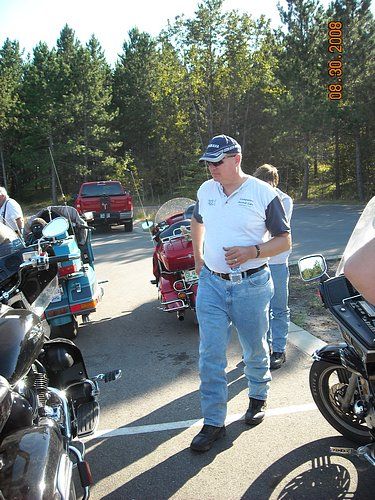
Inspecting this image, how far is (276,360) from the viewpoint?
4684 millimetres

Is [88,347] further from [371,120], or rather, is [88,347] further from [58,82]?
[58,82]

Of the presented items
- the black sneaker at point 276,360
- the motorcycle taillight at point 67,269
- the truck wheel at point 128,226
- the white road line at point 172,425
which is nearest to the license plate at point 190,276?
the motorcycle taillight at point 67,269

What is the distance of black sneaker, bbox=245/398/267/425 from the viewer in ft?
12.1

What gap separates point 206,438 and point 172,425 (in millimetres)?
462

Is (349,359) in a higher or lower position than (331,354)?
higher

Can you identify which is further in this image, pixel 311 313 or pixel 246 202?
pixel 311 313

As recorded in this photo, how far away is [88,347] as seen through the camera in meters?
5.71

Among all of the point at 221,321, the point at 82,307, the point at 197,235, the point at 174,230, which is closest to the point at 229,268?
the point at 221,321

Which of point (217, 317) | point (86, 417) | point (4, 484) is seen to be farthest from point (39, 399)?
point (217, 317)

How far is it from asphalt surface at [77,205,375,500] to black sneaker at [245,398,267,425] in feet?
0.17

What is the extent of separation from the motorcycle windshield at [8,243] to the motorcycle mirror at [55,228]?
20 centimetres

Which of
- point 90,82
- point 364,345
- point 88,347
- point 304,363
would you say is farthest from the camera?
point 90,82

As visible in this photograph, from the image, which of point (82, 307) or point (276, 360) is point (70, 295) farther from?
point (276, 360)

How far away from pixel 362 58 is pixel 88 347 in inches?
921
